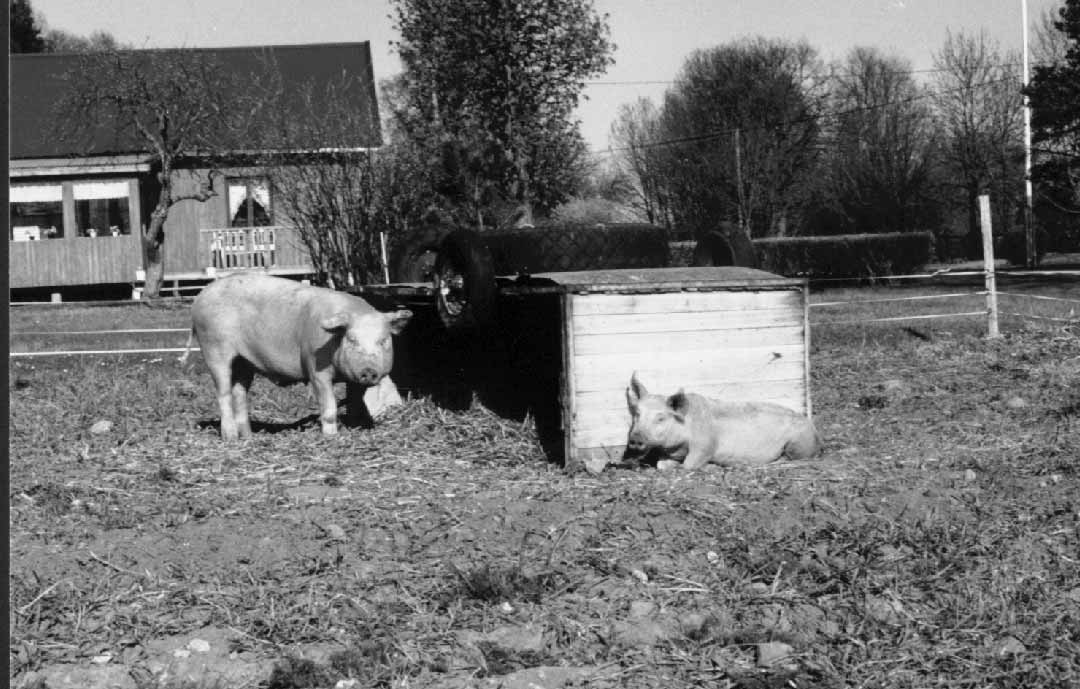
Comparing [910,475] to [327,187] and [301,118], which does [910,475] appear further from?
[301,118]

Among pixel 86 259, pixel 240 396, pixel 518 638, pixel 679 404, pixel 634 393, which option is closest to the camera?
pixel 518 638

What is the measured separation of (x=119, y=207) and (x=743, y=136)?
66.5 feet

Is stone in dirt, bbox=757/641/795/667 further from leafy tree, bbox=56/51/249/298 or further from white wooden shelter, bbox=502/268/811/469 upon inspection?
leafy tree, bbox=56/51/249/298

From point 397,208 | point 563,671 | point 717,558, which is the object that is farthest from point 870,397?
point 397,208

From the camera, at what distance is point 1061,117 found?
3009 centimetres

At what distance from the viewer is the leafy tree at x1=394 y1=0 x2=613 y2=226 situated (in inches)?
1007

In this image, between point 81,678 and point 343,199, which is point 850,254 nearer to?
point 343,199

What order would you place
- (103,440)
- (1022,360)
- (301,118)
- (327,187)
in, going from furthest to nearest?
(301,118)
(327,187)
(1022,360)
(103,440)

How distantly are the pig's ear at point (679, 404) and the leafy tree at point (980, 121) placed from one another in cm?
3941

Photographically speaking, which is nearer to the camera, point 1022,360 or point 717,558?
point 717,558

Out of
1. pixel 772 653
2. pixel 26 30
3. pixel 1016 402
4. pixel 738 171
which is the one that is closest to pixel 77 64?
pixel 26 30

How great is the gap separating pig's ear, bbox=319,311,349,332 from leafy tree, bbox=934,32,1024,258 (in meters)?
39.3

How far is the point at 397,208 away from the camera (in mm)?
19141

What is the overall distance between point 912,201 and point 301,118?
28.7 m
